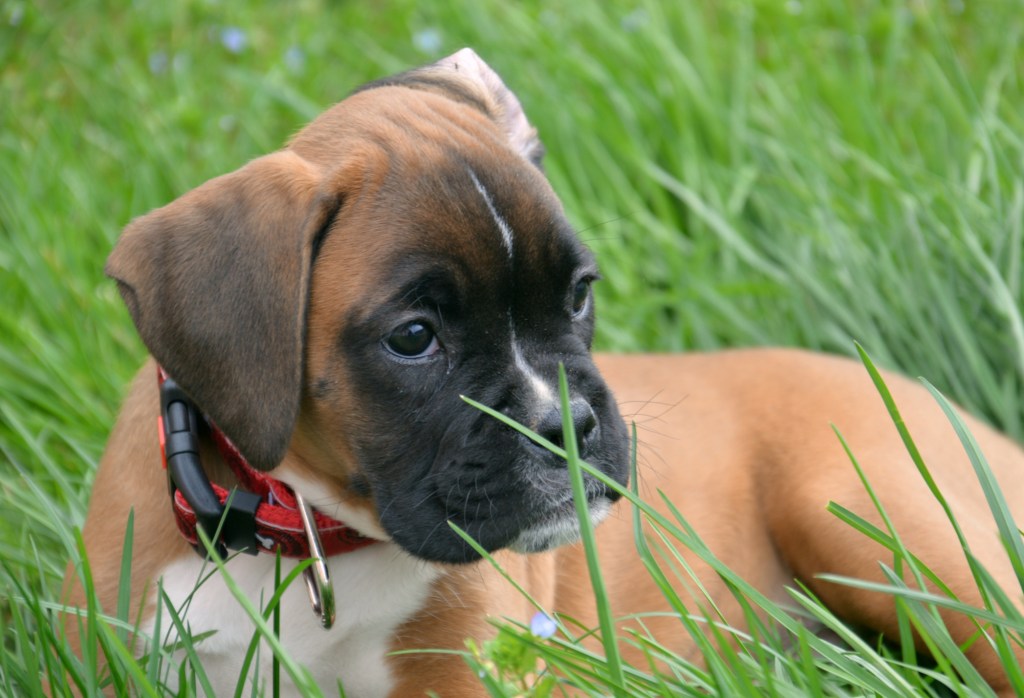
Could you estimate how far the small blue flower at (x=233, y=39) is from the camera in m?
7.16

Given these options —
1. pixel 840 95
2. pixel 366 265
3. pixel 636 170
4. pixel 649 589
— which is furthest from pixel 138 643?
pixel 840 95

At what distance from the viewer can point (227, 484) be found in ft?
10.7

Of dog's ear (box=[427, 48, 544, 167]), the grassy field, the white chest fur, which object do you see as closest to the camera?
the white chest fur

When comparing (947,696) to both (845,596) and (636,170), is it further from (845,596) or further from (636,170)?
(636,170)

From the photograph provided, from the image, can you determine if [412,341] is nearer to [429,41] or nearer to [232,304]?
[232,304]

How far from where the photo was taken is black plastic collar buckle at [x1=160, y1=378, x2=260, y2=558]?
303 cm

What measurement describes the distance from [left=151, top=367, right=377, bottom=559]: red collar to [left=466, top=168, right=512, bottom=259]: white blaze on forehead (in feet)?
2.58

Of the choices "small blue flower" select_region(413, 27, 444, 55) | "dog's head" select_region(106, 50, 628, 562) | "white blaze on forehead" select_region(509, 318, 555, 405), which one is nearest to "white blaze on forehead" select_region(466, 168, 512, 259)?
"dog's head" select_region(106, 50, 628, 562)

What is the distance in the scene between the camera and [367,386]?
10.0 ft

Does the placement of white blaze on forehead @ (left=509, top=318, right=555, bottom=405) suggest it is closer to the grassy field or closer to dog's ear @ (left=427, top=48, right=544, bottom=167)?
dog's ear @ (left=427, top=48, right=544, bottom=167)

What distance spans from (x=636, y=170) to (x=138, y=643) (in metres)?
3.87

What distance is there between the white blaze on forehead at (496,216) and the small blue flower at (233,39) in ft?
14.6

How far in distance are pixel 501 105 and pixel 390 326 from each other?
3.57ft

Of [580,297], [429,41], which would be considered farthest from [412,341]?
[429,41]
